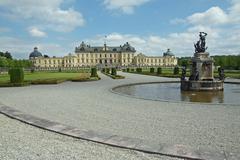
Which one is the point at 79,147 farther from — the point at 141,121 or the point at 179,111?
the point at 179,111

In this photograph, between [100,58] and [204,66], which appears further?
[100,58]

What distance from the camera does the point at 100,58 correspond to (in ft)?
436

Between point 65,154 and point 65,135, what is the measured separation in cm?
140

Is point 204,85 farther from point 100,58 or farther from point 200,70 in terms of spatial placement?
point 100,58

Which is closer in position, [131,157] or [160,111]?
[131,157]

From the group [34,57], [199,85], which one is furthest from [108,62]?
[199,85]

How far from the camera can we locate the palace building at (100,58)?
131 meters

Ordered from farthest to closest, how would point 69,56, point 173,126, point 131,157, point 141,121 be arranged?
point 69,56, point 141,121, point 173,126, point 131,157

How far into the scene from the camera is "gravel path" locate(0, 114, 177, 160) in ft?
16.4

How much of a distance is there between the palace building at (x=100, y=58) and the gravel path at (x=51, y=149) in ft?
404

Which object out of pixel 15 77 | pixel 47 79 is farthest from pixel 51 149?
pixel 47 79

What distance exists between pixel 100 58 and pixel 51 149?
12830 cm

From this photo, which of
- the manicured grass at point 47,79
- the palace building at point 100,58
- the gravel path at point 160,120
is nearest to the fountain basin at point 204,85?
the gravel path at point 160,120

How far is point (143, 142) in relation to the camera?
18.8 feet
